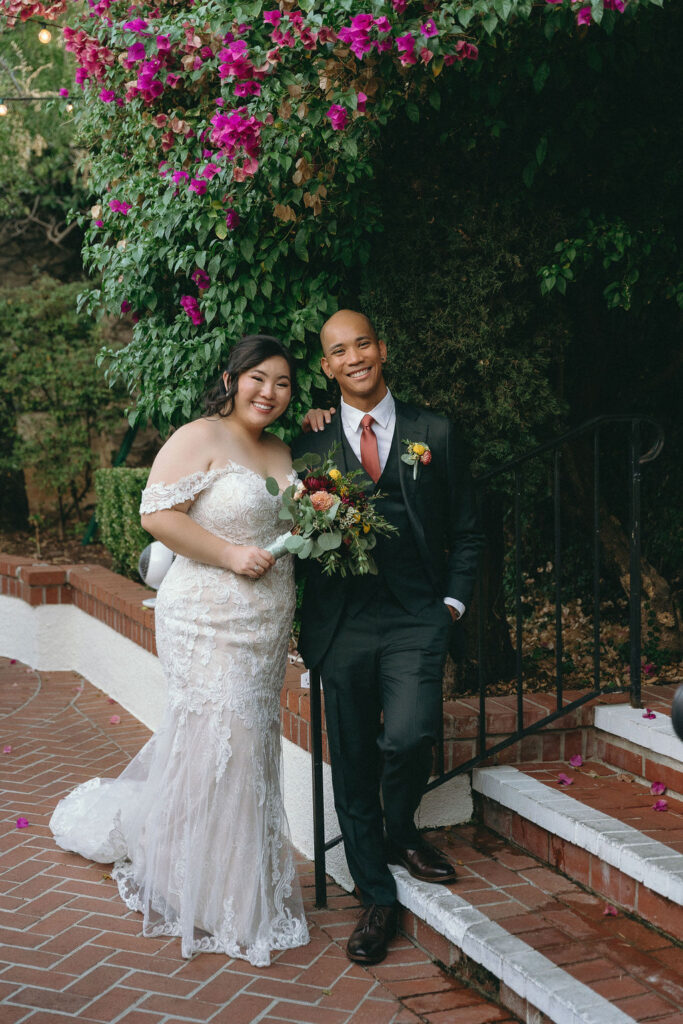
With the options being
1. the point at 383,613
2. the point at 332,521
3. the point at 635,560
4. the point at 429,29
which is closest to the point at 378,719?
the point at 383,613

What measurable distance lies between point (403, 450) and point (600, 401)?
267cm

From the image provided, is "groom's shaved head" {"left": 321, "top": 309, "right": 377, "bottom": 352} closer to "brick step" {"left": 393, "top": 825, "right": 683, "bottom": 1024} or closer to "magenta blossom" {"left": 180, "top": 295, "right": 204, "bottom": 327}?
"magenta blossom" {"left": 180, "top": 295, "right": 204, "bottom": 327}

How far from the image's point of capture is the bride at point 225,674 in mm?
3428

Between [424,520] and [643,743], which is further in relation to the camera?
[643,743]

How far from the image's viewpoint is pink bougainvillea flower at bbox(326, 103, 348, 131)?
3.41 meters

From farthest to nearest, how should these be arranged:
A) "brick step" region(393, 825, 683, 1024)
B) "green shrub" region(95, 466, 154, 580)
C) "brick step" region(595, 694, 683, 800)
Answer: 1. "green shrub" region(95, 466, 154, 580)
2. "brick step" region(595, 694, 683, 800)
3. "brick step" region(393, 825, 683, 1024)

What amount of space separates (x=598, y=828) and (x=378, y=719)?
0.82 m

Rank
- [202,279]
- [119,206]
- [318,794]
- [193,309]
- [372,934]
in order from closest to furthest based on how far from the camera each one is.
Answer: [372,934] < [318,794] < [202,279] < [193,309] < [119,206]

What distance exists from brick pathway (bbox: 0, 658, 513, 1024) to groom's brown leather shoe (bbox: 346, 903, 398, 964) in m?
0.04

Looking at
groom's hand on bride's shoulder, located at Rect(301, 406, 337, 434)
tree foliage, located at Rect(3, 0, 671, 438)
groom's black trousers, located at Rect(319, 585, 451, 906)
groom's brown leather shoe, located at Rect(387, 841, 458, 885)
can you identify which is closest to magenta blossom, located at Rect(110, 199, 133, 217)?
tree foliage, located at Rect(3, 0, 671, 438)

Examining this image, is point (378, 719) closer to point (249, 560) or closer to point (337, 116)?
point (249, 560)

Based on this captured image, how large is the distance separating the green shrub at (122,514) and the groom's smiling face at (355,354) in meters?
4.28

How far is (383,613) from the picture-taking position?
3.41 m

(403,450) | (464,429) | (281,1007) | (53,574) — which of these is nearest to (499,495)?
(464,429)
